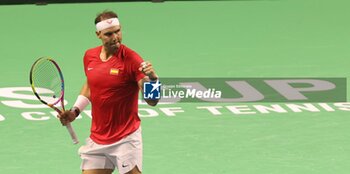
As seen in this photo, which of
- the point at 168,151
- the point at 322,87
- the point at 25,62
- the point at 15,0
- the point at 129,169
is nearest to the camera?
the point at 129,169

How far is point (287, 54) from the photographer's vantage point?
16047 millimetres

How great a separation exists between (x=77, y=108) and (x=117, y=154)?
54cm

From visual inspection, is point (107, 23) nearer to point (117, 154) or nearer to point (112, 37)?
point (112, 37)

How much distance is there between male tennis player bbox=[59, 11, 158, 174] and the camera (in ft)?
29.0

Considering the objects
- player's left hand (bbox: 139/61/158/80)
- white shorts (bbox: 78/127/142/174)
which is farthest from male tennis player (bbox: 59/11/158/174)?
player's left hand (bbox: 139/61/158/80)

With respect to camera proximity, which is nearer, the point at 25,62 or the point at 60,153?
the point at 60,153

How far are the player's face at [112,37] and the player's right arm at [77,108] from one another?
2.05 feet

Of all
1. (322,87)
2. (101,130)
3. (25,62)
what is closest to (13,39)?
(25,62)

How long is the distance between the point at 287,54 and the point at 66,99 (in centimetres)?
385

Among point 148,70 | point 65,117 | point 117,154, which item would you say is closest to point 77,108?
point 65,117

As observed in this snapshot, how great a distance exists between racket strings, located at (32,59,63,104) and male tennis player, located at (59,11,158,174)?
0.77 feet

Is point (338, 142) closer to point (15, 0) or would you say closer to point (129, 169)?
point (129, 169)

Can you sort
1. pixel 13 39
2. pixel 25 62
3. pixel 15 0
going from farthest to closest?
pixel 15 0
pixel 13 39
pixel 25 62

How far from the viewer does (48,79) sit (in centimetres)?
917
